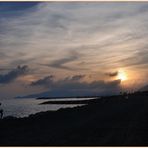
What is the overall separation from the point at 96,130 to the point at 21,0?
1104 cm

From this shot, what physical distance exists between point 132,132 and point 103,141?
360 centimetres

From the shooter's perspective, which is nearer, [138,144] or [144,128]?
[138,144]

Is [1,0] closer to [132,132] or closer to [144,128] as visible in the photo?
[132,132]

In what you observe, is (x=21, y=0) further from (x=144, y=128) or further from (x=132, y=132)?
(x=144, y=128)

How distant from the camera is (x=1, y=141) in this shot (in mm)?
23047

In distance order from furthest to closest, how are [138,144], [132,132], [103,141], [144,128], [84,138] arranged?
1. [144,128]
2. [132,132]
3. [84,138]
4. [103,141]
5. [138,144]

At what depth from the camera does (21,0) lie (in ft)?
65.2

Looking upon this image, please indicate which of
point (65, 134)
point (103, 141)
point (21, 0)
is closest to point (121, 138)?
point (103, 141)

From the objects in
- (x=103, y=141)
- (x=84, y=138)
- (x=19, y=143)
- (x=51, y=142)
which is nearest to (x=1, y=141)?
(x=19, y=143)

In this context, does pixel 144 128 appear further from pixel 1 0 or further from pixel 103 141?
pixel 1 0

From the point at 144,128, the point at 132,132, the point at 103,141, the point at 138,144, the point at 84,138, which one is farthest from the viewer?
the point at 144,128

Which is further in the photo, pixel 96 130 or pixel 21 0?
pixel 96 130

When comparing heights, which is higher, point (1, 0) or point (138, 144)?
point (1, 0)

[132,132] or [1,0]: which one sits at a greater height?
[1,0]
